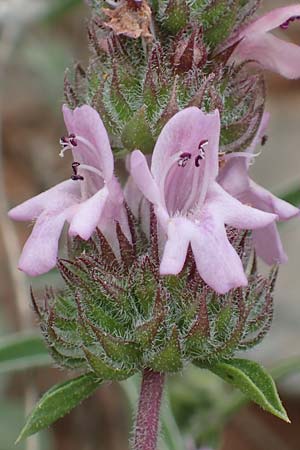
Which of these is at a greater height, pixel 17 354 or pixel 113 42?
pixel 113 42

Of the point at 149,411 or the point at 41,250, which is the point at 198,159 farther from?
the point at 149,411

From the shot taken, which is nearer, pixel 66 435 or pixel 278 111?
pixel 66 435

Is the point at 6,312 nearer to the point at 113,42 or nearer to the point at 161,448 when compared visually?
the point at 161,448

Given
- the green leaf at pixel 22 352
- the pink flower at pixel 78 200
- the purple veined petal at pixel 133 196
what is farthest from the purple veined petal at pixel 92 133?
the green leaf at pixel 22 352

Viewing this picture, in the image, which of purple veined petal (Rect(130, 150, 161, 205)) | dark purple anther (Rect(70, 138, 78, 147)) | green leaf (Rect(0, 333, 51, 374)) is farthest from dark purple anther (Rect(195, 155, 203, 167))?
green leaf (Rect(0, 333, 51, 374))

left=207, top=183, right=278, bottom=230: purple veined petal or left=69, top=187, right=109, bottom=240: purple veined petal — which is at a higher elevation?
left=69, top=187, right=109, bottom=240: purple veined petal

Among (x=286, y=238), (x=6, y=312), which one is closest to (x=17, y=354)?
(x=6, y=312)

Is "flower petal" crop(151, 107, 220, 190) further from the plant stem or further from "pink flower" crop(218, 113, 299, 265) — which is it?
the plant stem

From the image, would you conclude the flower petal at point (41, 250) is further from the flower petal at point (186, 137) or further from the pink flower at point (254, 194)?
the pink flower at point (254, 194)
